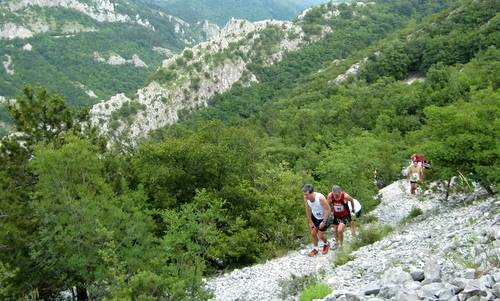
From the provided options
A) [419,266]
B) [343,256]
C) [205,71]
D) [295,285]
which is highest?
[205,71]

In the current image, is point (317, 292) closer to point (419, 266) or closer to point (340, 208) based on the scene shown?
point (419, 266)

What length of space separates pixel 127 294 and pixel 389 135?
50544 millimetres

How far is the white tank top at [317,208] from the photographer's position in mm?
15961

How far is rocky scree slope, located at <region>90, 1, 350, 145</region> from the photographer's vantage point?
468 ft

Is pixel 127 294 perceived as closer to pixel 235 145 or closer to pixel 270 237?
pixel 270 237

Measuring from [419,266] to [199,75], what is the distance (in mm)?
149843

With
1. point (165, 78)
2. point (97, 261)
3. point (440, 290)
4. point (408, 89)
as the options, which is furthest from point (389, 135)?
point (165, 78)

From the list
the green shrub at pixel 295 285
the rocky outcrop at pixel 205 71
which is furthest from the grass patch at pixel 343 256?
the rocky outcrop at pixel 205 71

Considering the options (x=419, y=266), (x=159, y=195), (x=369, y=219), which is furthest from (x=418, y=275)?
(x=159, y=195)

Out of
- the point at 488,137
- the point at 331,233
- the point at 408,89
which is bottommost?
the point at 331,233

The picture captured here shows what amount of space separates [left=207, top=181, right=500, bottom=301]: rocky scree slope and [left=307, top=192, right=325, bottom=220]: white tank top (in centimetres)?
122

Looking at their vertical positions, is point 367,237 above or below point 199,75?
below

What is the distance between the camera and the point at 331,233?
72.7 ft

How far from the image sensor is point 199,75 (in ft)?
515
